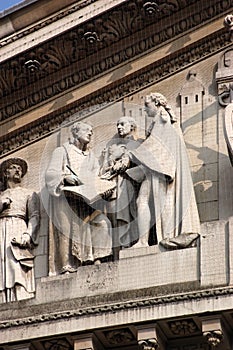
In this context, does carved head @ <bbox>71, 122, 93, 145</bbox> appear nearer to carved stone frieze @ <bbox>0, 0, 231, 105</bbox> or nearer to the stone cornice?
the stone cornice

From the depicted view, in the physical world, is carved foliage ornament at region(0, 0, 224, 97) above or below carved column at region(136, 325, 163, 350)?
above

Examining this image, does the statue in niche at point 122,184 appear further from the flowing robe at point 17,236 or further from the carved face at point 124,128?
the flowing robe at point 17,236

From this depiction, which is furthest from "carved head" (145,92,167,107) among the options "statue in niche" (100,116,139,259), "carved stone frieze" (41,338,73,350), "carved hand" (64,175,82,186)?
"carved stone frieze" (41,338,73,350)

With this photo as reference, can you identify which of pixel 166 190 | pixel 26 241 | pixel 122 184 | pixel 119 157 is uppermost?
pixel 119 157

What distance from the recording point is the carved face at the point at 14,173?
23.8 meters

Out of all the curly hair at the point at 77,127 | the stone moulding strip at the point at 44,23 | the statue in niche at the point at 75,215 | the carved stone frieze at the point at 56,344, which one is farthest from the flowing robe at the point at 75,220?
the stone moulding strip at the point at 44,23

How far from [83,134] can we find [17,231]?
3.83 ft

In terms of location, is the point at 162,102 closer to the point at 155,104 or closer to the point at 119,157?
the point at 155,104

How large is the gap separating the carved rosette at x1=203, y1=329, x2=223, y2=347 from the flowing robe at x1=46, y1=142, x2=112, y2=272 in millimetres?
1542

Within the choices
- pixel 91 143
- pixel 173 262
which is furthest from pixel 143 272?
pixel 91 143

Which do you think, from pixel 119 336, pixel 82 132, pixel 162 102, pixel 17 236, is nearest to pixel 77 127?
pixel 82 132

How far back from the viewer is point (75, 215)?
23.1m

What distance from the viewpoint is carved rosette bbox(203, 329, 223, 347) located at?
71.3 feet

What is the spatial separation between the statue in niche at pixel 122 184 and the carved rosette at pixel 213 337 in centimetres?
145
